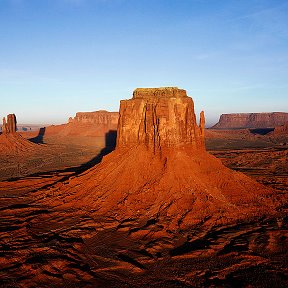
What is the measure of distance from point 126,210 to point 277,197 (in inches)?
451

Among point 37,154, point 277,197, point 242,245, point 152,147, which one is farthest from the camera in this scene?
point 37,154

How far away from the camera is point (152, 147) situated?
79.9 ft

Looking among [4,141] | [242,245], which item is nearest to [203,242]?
[242,245]

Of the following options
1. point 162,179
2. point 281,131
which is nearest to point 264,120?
point 281,131

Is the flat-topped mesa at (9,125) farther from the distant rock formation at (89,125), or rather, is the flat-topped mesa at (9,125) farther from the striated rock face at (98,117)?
the striated rock face at (98,117)

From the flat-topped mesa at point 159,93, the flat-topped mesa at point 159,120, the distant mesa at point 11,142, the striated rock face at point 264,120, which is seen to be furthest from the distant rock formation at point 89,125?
the striated rock face at point 264,120

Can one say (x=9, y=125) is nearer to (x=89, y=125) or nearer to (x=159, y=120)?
(x=89, y=125)

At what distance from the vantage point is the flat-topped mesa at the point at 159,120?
2314 cm

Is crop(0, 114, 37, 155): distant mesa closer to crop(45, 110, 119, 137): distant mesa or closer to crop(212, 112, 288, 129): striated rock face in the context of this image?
crop(45, 110, 119, 137): distant mesa

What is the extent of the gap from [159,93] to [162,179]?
23.7 ft

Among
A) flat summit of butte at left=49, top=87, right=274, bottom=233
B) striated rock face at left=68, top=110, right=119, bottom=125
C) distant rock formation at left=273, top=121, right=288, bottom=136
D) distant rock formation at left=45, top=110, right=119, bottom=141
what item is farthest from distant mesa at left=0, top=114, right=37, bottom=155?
distant rock formation at left=273, top=121, right=288, bottom=136

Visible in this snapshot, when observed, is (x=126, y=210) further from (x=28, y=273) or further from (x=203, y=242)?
(x=28, y=273)

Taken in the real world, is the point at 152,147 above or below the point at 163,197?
above

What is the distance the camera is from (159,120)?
23172 millimetres
